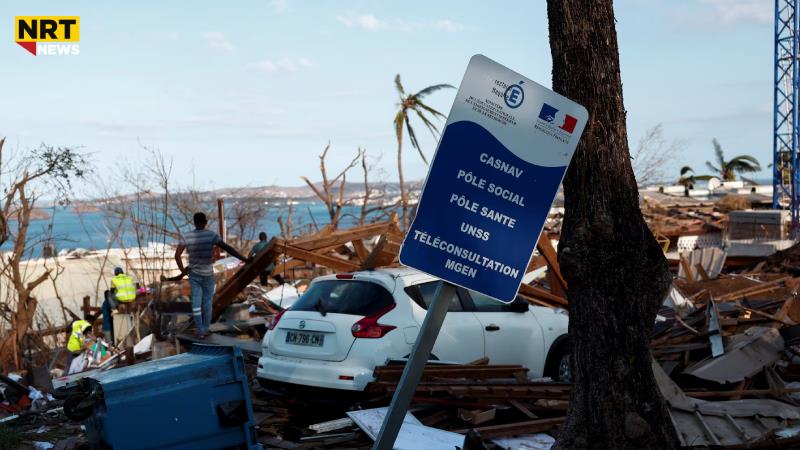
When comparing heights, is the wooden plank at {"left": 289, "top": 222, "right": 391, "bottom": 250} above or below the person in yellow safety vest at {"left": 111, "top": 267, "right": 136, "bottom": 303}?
above

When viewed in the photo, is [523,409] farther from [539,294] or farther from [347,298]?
[539,294]

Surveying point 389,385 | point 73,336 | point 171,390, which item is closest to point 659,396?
point 389,385

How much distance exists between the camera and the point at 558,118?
435 centimetres

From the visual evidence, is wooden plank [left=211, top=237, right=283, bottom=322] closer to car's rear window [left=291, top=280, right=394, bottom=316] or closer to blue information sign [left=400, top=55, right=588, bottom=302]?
car's rear window [left=291, top=280, right=394, bottom=316]

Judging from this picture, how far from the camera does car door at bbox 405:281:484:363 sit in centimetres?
896

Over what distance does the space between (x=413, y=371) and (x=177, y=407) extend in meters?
2.61

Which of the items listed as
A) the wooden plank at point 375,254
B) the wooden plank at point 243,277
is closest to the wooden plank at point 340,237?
the wooden plank at point 243,277

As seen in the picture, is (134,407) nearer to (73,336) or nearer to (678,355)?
→ (678,355)

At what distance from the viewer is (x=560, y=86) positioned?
19.6 feet

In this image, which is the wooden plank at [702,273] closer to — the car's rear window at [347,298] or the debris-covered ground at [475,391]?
the debris-covered ground at [475,391]

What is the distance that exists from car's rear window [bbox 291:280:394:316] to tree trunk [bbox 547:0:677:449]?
10.3ft

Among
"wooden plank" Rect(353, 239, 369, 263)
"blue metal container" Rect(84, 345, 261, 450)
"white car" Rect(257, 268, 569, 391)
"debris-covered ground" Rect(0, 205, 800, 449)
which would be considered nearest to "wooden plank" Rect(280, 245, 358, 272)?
"debris-covered ground" Rect(0, 205, 800, 449)

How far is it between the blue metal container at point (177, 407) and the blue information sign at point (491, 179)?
273 cm

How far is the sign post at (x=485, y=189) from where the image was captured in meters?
4.23
